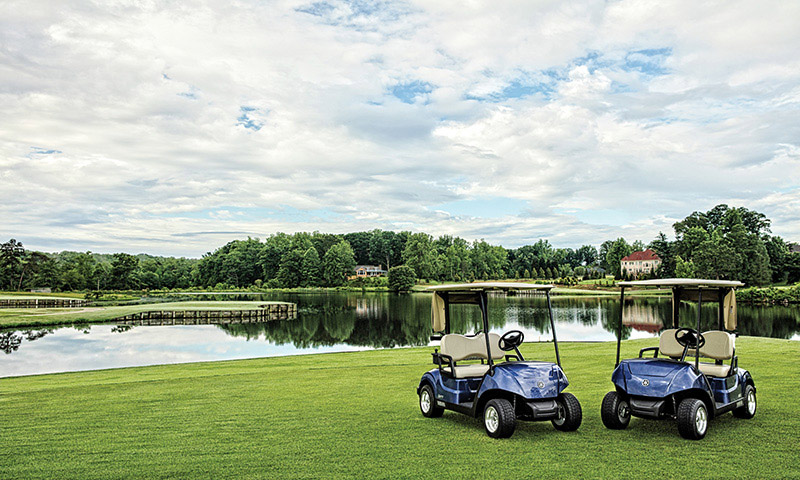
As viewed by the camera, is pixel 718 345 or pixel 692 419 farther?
pixel 718 345

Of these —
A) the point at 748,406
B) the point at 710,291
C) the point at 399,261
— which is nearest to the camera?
the point at 748,406

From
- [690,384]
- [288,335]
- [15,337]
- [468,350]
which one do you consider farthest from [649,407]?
[15,337]

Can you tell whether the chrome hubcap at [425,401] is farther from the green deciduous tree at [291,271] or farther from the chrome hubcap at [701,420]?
the green deciduous tree at [291,271]

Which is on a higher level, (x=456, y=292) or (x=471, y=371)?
(x=456, y=292)

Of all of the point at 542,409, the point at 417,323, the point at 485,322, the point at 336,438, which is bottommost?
the point at 417,323

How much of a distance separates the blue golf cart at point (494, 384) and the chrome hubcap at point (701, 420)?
1.38 m

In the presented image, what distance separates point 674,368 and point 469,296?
320 cm

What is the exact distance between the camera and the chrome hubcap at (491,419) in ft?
22.7

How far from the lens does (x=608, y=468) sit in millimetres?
5656

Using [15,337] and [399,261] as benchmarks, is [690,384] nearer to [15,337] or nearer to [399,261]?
[15,337]

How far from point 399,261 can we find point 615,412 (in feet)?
409

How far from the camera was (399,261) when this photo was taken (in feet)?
432

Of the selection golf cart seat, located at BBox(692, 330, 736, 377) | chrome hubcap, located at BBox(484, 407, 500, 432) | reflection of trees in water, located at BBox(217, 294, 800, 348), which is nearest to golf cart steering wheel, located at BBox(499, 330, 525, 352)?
chrome hubcap, located at BBox(484, 407, 500, 432)

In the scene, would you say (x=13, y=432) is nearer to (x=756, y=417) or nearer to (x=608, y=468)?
(x=608, y=468)
